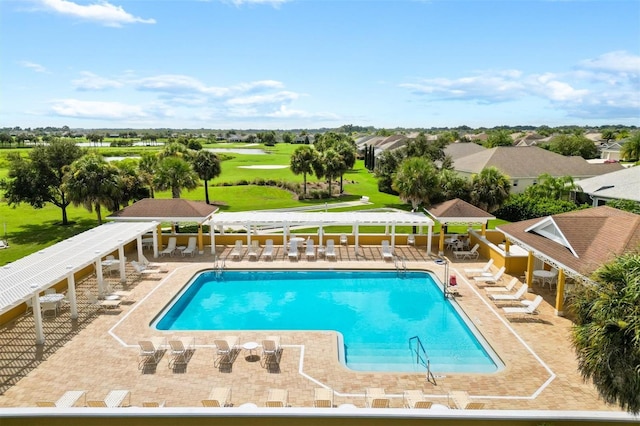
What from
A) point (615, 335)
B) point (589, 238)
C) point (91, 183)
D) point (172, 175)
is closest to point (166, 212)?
point (91, 183)

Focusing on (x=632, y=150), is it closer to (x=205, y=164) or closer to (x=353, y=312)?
(x=205, y=164)

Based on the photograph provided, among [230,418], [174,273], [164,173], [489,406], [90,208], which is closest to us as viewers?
[230,418]

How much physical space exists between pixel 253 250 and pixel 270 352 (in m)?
12.1

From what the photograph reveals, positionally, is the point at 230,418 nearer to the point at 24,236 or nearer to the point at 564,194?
the point at 24,236

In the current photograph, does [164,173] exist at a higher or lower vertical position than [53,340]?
higher

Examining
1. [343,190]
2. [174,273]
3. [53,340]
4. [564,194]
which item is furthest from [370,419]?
[343,190]

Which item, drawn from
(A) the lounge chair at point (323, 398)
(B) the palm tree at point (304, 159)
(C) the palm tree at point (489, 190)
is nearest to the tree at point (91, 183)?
(A) the lounge chair at point (323, 398)

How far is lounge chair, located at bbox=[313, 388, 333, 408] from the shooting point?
10.2 m

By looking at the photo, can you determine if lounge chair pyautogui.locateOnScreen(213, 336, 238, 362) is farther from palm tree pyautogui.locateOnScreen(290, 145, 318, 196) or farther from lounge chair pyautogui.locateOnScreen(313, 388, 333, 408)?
palm tree pyautogui.locateOnScreen(290, 145, 318, 196)

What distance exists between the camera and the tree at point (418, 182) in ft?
98.9

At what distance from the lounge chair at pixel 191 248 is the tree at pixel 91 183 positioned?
27.3 ft

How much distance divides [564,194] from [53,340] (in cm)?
4033

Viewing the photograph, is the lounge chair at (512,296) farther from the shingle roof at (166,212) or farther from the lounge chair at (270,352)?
the shingle roof at (166,212)

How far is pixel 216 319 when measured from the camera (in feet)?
56.7
